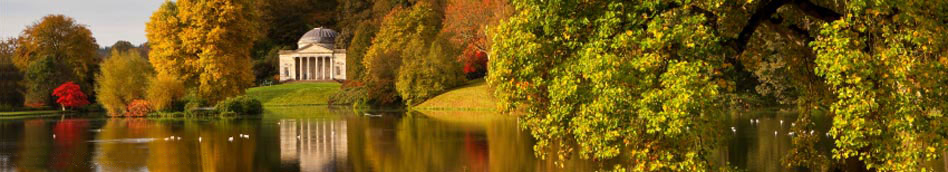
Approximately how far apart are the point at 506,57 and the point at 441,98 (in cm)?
5482

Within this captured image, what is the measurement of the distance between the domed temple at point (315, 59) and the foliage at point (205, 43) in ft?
141

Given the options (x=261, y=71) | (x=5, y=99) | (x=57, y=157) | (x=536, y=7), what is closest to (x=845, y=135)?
(x=536, y=7)

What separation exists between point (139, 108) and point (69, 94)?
49.8ft

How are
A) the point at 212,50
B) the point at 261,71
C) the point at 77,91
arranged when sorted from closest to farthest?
the point at 212,50, the point at 77,91, the point at 261,71

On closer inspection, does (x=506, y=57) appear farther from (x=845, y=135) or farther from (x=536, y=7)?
(x=845, y=135)

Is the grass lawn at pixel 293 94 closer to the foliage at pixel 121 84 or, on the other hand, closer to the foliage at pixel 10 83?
the foliage at pixel 10 83

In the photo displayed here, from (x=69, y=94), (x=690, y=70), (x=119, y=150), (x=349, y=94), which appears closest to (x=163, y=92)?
(x=69, y=94)

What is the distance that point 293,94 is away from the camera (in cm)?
8712

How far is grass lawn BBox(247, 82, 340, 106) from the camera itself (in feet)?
273

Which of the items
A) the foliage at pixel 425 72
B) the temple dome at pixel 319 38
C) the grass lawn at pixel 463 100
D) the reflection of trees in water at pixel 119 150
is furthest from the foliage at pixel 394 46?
the reflection of trees in water at pixel 119 150

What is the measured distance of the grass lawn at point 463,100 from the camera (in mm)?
65731

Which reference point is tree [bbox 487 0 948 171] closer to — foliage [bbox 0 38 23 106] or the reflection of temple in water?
the reflection of temple in water

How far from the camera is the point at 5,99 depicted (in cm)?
7212

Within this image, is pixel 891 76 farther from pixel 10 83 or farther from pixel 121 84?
pixel 10 83
